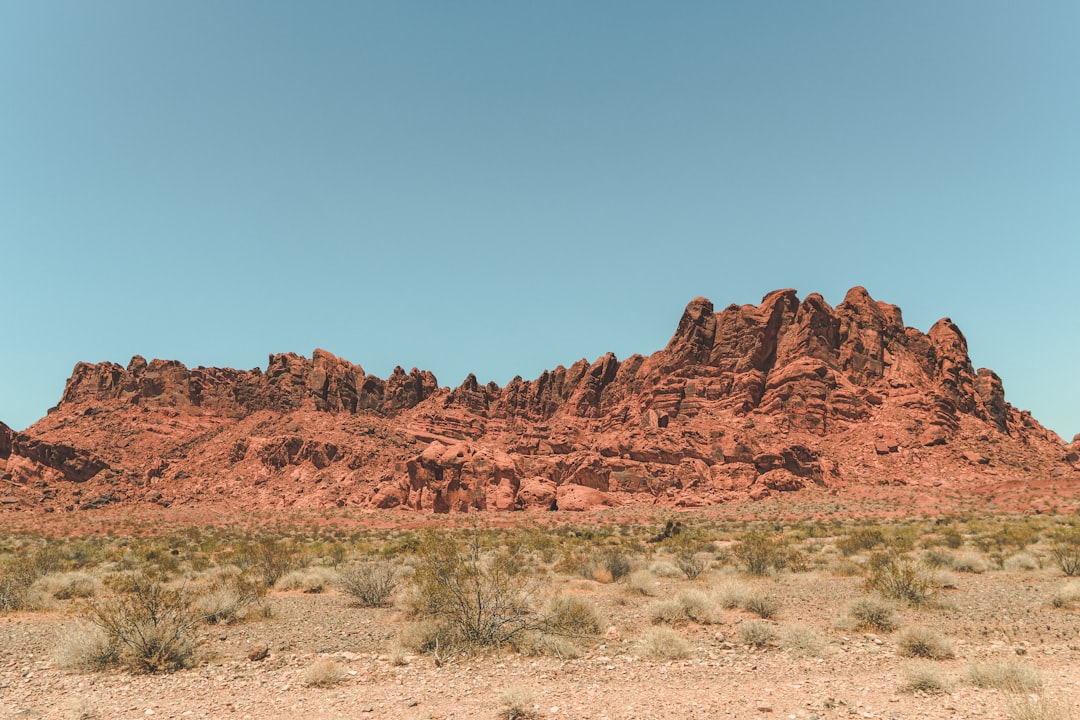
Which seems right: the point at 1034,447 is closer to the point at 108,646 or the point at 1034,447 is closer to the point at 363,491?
the point at 363,491

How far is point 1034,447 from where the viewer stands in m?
73.4

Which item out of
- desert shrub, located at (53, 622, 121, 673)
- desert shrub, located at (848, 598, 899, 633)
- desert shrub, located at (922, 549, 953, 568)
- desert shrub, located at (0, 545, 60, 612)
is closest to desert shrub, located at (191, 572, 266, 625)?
desert shrub, located at (53, 622, 121, 673)

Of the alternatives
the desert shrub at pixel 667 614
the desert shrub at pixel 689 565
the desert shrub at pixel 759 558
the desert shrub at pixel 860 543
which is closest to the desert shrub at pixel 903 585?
the desert shrub at pixel 759 558

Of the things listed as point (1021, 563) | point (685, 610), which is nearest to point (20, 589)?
point (685, 610)

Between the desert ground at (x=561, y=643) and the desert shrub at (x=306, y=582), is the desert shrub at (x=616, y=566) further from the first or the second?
the desert shrub at (x=306, y=582)

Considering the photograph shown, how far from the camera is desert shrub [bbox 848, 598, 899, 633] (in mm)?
11430

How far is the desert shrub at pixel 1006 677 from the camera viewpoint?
7641 millimetres

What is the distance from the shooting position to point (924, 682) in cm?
784

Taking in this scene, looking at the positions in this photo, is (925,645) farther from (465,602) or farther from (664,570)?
(664,570)

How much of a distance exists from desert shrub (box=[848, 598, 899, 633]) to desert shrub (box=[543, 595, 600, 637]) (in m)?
Answer: 4.83

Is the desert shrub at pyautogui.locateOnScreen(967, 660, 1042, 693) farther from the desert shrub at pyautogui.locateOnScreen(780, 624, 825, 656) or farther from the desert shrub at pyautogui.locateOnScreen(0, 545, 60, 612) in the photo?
the desert shrub at pyautogui.locateOnScreen(0, 545, 60, 612)

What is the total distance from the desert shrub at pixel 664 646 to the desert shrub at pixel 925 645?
10.9 ft

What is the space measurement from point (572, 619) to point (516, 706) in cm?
437

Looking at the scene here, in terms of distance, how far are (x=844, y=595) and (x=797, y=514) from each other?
3559 centimetres
